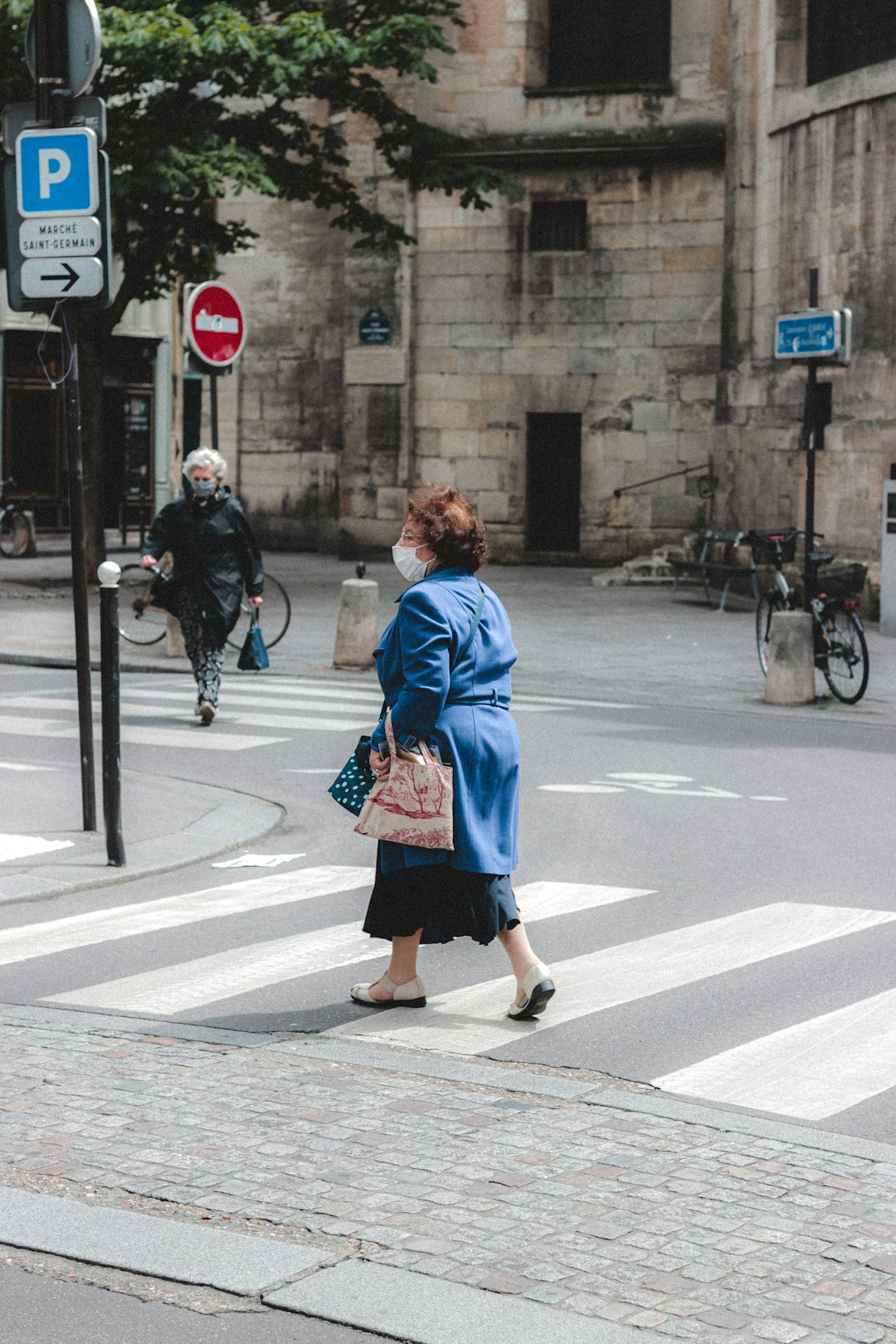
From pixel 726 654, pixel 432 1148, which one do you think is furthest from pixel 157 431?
pixel 432 1148

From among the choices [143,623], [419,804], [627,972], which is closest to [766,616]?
[143,623]

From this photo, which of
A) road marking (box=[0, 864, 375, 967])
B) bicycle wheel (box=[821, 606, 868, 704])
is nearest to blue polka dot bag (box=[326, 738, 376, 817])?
road marking (box=[0, 864, 375, 967])

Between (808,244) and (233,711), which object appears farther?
(808,244)

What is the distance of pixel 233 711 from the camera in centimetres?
1374

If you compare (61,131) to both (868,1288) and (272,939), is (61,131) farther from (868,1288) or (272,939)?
(868,1288)

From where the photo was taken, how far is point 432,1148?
15.7ft

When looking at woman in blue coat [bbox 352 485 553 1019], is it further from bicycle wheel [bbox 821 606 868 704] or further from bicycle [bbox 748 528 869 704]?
bicycle wheel [bbox 821 606 868 704]

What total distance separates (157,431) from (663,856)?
29490 mm

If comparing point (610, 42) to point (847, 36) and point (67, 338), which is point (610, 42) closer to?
point (847, 36)

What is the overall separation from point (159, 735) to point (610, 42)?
748 inches

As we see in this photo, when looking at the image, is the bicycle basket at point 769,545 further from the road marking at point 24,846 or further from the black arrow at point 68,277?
the road marking at point 24,846

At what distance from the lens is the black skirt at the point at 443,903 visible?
234 inches

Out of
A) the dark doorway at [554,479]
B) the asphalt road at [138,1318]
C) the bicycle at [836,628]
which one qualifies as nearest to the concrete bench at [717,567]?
the dark doorway at [554,479]

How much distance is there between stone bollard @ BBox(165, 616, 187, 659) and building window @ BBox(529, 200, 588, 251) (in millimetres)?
13696
